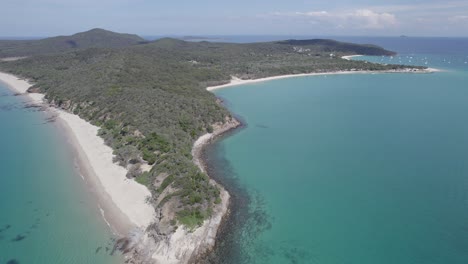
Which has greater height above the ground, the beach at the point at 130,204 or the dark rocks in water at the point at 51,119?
the dark rocks in water at the point at 51,119

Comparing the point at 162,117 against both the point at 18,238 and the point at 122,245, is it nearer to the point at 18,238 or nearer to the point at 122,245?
the point at 18,238

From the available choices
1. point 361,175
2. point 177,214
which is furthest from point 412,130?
point 177,214

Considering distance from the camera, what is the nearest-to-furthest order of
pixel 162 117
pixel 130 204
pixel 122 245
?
pixel 122 245
pixel 130 204
pixel 162 117

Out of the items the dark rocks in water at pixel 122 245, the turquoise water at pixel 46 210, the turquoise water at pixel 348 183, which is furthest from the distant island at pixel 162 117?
the turquoise water at pixel 46 210

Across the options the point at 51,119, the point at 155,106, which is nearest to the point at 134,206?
the point at 155,106

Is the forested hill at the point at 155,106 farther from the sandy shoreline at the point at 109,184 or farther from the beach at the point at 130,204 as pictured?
the sandy shoreline at the point at 109,184

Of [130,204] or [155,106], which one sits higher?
[155,106]

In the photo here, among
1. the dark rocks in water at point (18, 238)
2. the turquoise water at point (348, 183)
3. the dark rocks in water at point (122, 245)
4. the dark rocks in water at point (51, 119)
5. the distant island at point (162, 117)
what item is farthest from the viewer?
the dark rocks in water at point (51, 119)
